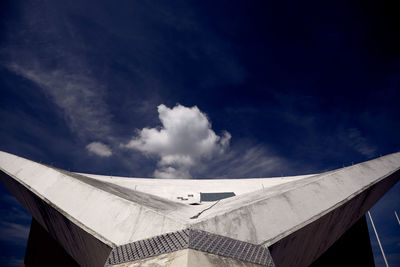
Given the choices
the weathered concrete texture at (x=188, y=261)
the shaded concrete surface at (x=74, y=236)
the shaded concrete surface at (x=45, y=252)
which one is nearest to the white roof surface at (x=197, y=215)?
the shaded concrete surface at (x=74, y=236)

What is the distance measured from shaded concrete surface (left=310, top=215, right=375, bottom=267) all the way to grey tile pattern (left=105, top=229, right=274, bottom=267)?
5668 mm

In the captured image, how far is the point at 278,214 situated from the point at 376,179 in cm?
363

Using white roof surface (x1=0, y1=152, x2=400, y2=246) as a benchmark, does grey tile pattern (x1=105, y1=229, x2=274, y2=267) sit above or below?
below

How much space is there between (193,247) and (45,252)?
9.60 m

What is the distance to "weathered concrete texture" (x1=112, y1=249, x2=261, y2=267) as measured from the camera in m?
2.12

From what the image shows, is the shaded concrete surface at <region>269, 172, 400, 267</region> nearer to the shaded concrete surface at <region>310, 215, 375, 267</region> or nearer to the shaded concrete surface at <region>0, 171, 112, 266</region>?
the shaded concrete surface at <region>310, 215, 375, 267</region>

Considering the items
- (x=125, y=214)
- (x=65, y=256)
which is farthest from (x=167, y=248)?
(x=65, y=256)

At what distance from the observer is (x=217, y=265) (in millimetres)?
2162

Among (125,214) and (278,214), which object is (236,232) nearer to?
(278,214)

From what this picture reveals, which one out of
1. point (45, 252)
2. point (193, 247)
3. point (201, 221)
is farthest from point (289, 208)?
point (45, 252)

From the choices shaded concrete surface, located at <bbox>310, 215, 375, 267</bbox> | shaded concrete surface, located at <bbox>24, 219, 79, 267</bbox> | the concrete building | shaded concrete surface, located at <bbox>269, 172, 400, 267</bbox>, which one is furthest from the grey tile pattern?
shaded concrete surface, located at <bbox>24, 219, 79, 267</bbox>

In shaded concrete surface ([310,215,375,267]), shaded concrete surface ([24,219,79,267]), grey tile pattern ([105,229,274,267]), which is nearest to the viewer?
grey tile pattern ([105,229,274,267])

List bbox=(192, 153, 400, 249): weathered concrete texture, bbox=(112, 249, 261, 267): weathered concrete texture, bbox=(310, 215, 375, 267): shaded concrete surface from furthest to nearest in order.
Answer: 1. bbox=(310, 215, 375, 267): shaded concrete surface
2. bbox=(192, 153, 400, 249): weathered concrete texture
3. bbox=(112, 249, 261, 267): weathered concrete texture

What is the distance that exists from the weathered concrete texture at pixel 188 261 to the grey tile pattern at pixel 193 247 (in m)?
0.06
